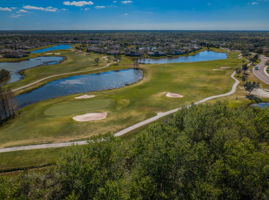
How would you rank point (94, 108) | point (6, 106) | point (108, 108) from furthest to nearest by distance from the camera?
1. point (108, 108)
2. point (94, 108)
3. point (6, 106)

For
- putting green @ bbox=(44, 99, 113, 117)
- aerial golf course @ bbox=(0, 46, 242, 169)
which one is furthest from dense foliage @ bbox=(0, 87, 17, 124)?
putting green @ bbox=(44, 99, 113, 117)

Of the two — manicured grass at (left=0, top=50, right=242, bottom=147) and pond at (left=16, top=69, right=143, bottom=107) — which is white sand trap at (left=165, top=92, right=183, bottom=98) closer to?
manicured grass at (left=0, top=50, right=242, bottom=147)

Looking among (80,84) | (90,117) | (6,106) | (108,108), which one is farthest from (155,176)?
(80,84)

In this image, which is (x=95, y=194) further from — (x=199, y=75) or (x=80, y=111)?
(x=199, y=75)

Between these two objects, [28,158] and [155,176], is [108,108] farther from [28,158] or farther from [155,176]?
[155,176]

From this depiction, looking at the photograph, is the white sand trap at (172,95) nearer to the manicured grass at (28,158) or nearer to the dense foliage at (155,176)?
the dense foliage at (155,176)

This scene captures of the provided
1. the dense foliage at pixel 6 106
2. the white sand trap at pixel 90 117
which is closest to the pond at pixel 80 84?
the dense foliage at pixel 6 106

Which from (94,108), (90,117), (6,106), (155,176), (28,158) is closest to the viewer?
(155,176)
